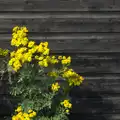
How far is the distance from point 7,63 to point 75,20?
1021 mm

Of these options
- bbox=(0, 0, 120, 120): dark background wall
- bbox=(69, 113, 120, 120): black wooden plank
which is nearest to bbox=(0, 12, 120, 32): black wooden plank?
bbox=(0, 0, 120, 120): dark background wall

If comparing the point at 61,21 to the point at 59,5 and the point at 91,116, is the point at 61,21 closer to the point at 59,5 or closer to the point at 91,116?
the point at 59,5

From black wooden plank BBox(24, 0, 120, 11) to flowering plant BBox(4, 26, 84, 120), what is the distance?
662 mm

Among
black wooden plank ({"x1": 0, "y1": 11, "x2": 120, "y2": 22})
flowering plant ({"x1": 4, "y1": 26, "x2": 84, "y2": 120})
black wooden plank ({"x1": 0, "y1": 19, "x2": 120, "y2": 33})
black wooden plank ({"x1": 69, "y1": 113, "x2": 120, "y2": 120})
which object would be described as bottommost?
black wooden plank ({"x1": 69, "y1": 113, "x2": 120, "y2": 120})

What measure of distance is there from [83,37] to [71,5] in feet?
1.36

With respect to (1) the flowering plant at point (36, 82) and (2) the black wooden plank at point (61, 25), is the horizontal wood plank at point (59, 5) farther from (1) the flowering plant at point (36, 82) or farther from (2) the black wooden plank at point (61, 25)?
(1) the flowering plant at point (36, 82)

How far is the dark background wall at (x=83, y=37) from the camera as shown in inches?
196

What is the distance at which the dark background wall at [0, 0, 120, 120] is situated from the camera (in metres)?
4.98

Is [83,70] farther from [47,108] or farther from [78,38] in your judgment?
[47,108]

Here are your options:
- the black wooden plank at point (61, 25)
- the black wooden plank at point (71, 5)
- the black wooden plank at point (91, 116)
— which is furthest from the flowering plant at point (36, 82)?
the black wooden plank at point (91, 116)

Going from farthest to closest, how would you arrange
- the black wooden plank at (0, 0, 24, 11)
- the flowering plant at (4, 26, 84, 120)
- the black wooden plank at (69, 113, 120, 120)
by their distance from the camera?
1. the black wooden plank at (69, 113, 120, 120)
2. the black wooden plank at (0, 0, 24, 11)
3. the flowering plant at (4, 26, 84, 120)

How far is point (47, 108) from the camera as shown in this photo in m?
4.44

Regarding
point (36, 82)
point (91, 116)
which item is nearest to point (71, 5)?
point (36, 82)

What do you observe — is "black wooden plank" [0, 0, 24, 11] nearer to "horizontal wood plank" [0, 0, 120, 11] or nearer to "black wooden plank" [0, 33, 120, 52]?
"horizontal wood plank" [0, 0, 120, 11]
